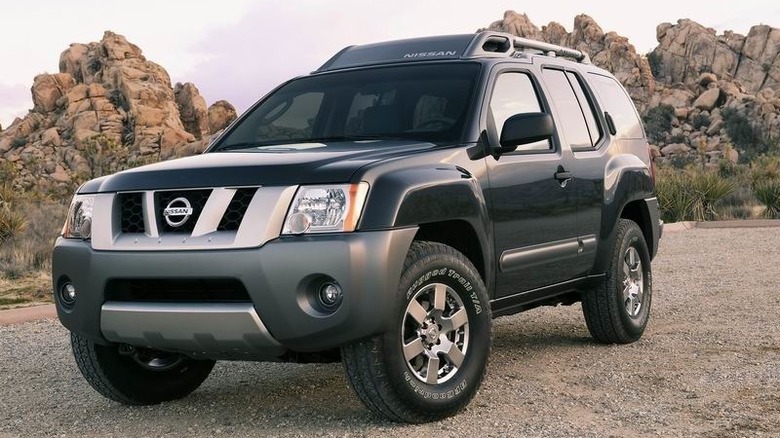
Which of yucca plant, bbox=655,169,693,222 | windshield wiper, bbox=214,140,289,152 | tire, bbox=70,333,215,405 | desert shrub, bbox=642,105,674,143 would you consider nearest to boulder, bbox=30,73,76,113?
desert shrub, bbox=642,105,674,143

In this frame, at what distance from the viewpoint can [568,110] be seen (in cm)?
679

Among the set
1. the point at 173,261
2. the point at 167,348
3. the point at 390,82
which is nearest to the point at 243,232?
the point at 173,261

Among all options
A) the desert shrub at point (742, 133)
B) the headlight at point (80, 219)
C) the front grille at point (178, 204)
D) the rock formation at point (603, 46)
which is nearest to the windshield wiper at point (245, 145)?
the headlight at point (80, 219)

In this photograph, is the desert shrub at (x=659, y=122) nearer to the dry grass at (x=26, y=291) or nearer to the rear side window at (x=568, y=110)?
the dry grass at (x=26, y=291)

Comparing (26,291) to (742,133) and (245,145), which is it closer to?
(245,145)

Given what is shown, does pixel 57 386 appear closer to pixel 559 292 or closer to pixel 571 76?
Answer: pixel 559 292

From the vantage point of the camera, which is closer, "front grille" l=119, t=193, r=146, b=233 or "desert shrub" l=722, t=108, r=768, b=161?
"front grille" l=119, t=193, r=146, b=233

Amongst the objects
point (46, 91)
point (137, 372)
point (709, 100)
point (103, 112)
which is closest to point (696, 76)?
point (709, 100)

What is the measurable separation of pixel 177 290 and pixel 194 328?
0.86 ft

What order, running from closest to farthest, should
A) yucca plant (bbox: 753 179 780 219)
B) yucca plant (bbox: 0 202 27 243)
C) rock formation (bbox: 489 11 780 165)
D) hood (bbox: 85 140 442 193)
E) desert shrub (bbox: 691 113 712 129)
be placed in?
hood (bbox: 85 140 442 193) → yucca plant (bbox: 0 202 27 243) → yucca plant (bbox: 753 179 780 219) → rock formation (bbox: 489 11 780 165) → desert shrub (bbox: 691 113 712 129)

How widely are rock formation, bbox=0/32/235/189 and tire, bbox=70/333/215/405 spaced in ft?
197

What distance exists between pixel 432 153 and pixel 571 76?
91.6 inches

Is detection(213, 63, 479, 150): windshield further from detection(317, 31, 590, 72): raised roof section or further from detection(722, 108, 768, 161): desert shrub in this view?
detection(722, 108, 768, 161): desert shrub

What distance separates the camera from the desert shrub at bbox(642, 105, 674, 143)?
234ft
